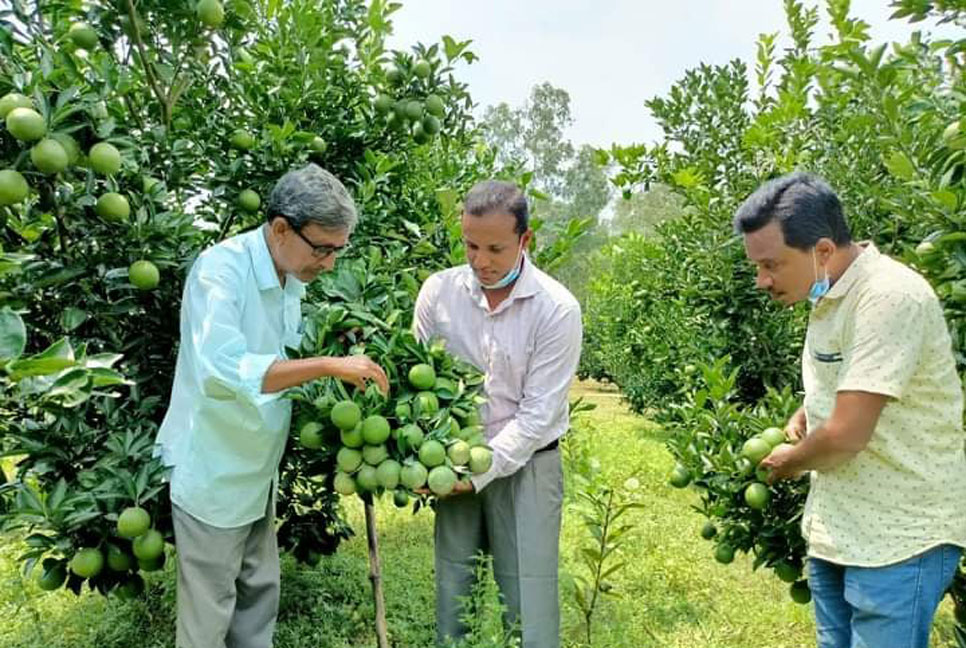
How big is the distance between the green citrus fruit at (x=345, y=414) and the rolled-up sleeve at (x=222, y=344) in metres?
0.20

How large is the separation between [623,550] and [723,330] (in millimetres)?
2349

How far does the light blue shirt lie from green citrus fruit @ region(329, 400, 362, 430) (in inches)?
7.9

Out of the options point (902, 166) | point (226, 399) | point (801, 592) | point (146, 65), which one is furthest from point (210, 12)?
point (801, 592)

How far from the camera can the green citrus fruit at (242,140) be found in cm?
314

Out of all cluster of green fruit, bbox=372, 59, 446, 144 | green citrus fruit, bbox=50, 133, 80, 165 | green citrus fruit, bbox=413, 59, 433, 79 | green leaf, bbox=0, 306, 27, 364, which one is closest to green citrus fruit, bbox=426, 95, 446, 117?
cluster of green fruit, bbox=372, 59, 446, 144

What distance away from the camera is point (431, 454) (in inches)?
88.0

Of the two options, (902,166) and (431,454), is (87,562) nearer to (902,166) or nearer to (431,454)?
(431,454)

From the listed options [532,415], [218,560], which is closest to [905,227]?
[532,415]

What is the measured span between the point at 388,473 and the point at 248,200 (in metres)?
1.53

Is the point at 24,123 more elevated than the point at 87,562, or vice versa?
the point at 24,123

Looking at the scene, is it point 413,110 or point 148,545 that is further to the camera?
point 413,110

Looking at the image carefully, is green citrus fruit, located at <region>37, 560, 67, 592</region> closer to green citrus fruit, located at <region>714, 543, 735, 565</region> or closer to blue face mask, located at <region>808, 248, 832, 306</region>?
green citrus fruit, located at <region>714, 543, 735, 565</region>

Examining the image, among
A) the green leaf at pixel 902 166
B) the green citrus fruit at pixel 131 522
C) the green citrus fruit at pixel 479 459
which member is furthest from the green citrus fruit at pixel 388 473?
the green leaf at pixel 902 166

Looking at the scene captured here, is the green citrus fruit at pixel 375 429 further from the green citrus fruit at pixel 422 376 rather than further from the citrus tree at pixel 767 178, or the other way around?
the citrus tree at pixel 767 178
